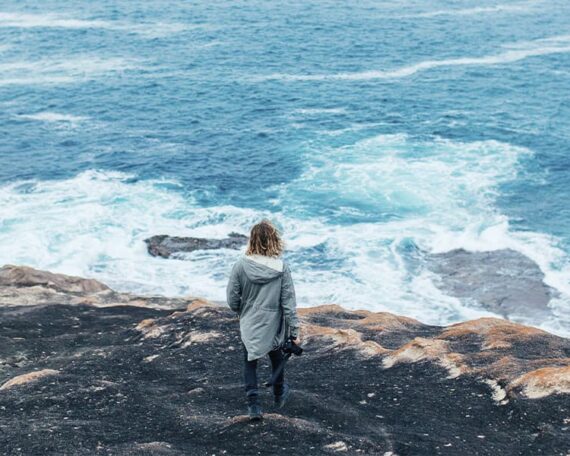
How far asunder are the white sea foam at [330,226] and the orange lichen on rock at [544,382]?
18.6m

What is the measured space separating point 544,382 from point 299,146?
40.9m

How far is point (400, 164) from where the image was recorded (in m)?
50.0

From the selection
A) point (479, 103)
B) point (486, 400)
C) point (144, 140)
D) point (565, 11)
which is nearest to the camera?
point (486, 400)

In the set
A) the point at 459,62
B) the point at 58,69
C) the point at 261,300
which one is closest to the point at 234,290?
the point at 261,300

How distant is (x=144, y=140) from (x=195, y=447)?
4460 centimetres

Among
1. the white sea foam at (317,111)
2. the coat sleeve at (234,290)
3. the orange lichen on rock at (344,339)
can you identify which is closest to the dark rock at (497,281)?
the orange lichen on rock at (344,339)

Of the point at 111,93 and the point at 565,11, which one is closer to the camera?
the point at 111,93

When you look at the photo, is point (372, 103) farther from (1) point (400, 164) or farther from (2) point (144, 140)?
(2) point (144, 140)

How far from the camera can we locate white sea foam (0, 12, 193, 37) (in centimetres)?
8706

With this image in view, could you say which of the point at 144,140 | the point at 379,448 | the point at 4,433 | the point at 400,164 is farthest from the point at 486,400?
the point at 144,140

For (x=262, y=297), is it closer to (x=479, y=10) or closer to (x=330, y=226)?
(x=330, y=226)

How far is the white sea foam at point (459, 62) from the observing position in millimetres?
69250

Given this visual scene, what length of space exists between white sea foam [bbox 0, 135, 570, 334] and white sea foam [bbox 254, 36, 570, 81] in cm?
1842

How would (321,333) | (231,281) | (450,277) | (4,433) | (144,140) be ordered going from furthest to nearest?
(144,140) < (450,277) < (321,333) < (4,433) < (231,281)
